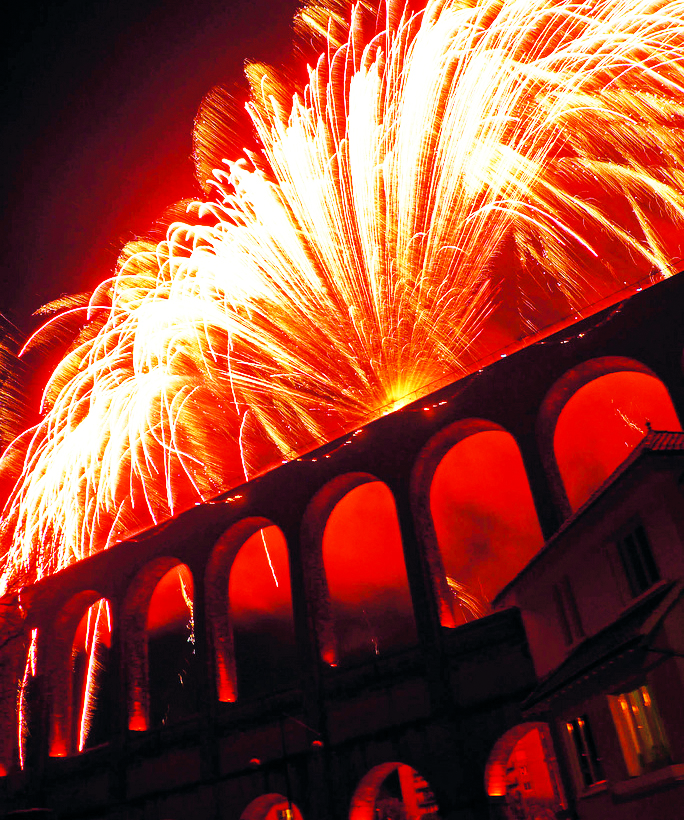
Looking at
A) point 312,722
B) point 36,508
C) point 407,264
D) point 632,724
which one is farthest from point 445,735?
point 36,508

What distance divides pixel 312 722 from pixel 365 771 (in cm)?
143

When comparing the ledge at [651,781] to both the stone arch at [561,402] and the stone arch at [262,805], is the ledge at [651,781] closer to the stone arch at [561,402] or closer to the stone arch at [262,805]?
the stone arch at [561,402]

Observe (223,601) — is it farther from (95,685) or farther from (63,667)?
(95,685)

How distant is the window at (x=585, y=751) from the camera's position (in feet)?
39.5

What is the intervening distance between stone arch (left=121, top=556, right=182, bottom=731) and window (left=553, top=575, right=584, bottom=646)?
1024 centimetres

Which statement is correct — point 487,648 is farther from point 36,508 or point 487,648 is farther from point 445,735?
point 36,508

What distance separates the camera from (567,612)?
12.9 meters

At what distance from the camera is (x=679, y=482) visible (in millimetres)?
9680

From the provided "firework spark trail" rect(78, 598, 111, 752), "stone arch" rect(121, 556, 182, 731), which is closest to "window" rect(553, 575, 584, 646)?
"stone arch" rect(121, 556, 182, 731)

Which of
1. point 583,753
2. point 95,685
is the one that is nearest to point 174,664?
point 95,685

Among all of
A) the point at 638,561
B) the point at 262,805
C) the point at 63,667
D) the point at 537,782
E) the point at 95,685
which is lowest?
the point at 262,805

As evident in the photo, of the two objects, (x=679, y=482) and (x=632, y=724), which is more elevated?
(x=679, y=482)

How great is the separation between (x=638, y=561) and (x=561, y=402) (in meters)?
4.99

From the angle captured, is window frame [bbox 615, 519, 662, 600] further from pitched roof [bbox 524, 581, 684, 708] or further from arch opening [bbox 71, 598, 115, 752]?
arch opening [bbox 71, 598, 115, 752]
